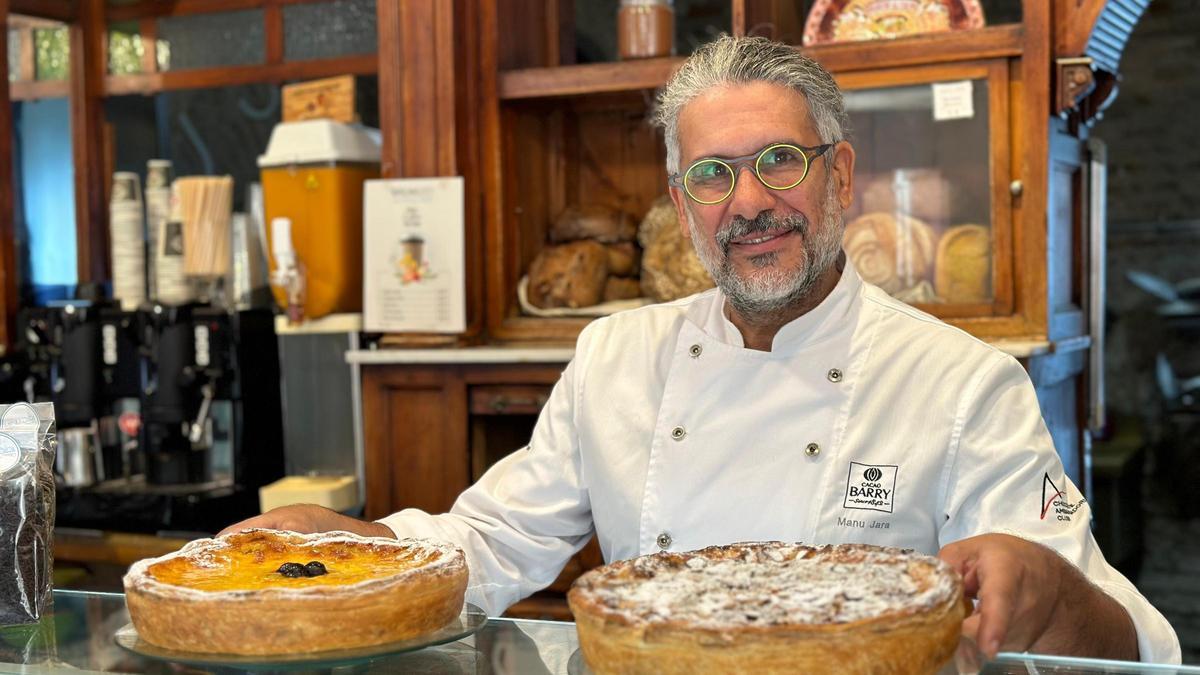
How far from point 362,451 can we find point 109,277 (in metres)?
1.57

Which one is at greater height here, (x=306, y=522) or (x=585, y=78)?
(x=585, y=78)

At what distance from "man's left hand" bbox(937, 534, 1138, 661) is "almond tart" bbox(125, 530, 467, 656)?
0.45 metres

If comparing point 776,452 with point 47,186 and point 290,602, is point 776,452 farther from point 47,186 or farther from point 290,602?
point 47,186

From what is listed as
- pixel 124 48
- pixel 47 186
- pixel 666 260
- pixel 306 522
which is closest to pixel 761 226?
pixel 306 522

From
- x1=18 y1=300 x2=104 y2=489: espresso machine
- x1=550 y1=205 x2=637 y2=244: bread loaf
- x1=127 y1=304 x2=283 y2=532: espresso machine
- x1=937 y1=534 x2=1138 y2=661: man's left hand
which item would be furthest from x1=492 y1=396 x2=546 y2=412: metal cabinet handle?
x1=937 y1=534 x2=1138 y2=661: man's left hand

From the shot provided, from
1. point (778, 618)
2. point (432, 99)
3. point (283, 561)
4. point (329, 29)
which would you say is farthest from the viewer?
point (329, 29)

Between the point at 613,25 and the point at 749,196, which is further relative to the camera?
the point at 613,25

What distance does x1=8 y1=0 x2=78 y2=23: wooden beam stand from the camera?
423 centimetres

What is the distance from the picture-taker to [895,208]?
3236mm

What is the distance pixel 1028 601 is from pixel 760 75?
0.84 metres

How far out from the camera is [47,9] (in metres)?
4.34

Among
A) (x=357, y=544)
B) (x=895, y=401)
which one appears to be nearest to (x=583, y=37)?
(x=895, y=401)

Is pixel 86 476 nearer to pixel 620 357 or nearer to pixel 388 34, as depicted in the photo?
pixel 388 34

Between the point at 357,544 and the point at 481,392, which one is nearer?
the point at 357,544
